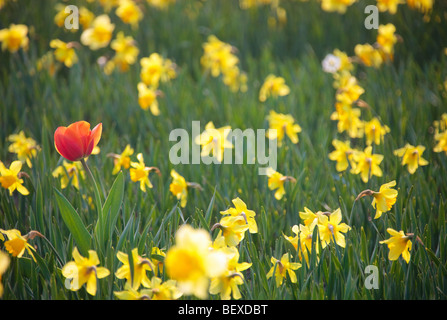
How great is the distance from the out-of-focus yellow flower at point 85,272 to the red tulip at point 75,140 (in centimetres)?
34

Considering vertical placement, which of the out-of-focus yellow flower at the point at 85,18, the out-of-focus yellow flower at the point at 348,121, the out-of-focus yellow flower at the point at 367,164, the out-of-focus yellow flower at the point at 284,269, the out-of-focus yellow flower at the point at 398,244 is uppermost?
the out-of-focus yellow flower at the point at 85,18

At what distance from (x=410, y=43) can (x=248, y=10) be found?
5.22 ft

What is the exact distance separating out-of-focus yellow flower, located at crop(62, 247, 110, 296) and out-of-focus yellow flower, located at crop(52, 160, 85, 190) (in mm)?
662

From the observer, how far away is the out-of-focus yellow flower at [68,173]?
178 centimetres

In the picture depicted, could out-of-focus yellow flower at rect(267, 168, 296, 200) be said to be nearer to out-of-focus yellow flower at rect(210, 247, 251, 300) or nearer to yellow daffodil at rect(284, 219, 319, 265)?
yellow daffodil at rect(284, 219, 319, 265)

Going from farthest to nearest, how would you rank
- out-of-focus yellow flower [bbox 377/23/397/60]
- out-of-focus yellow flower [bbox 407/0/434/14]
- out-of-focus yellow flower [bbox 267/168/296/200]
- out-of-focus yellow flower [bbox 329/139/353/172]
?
out-of-focus yellow flower [bbox 407/0/434/14]
out-of-focus yellow flower [bbox 377/23/397/60]
out-of-focus yellow flower [bbox 329/139/353/172]
out-of-focus yellow flower [bbox 267/168/296/200]

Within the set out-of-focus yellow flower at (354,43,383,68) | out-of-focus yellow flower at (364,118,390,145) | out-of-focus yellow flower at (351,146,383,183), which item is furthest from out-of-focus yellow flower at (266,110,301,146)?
out-of-focus yellow flower at (354,43,383,68)

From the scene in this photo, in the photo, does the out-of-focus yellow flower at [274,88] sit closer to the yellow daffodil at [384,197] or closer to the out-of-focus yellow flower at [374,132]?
the out-of-focus yellow flower at [374,132]

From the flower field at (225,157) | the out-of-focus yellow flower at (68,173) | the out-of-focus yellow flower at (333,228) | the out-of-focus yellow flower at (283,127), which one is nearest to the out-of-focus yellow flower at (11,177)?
the flower field at (225,157)

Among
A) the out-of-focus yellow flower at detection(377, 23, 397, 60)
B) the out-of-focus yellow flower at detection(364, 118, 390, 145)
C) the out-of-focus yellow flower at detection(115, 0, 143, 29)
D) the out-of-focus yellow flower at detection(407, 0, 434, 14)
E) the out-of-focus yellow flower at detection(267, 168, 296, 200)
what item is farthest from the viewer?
the out-of-focus yellow flower at detection(407, 0, 434, 14)

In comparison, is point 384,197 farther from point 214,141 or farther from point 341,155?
point 214,141

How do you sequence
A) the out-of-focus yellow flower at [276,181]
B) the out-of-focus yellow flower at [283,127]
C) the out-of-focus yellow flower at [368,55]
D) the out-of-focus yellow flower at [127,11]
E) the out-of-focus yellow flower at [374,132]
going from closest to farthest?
1. the out-of-focus yellow flower at [276,181]
2. the out-of-focus yellow flower at [374,132]
3. the out-of-focus yellow flower at [283,127]
4. the out-of-focus yellow flower at [368,55]
5. the out-of-focus yellow flower at [127,11]

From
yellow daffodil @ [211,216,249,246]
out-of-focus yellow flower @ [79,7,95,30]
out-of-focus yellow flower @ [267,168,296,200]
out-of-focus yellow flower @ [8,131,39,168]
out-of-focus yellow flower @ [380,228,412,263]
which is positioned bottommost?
out-of-focus yellow flower @ [380,228,412,263]

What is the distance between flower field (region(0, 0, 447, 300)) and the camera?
1297 mm
